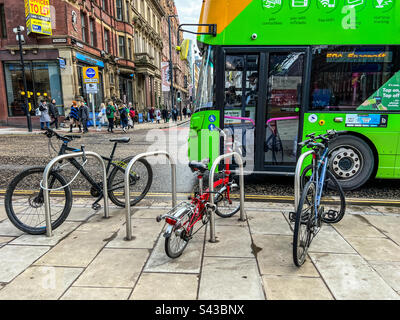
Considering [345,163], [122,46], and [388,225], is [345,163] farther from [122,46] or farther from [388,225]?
[122,46]

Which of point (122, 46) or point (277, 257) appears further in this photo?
point (122, 46)

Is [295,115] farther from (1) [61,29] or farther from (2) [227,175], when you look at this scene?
(1) [61,29]

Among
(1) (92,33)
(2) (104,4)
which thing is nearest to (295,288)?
(1) (92,33)

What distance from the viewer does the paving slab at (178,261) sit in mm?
2824

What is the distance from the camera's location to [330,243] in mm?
3379

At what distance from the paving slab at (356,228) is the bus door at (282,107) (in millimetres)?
1781

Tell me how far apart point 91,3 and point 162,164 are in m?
22.1

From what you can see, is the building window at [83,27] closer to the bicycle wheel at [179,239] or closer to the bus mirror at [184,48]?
the bus mirror at [184,48]

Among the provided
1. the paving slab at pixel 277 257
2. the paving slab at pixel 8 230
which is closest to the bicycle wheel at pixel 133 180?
the paving slab at pixel 8 230

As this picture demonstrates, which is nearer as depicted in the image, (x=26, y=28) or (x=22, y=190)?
(x=22, y=190)

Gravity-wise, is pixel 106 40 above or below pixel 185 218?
above

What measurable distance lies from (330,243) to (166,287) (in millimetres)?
1983

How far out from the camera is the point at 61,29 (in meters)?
20.4
